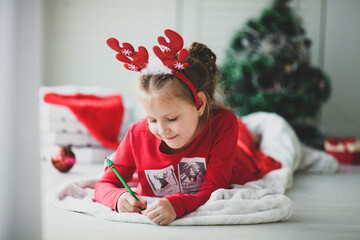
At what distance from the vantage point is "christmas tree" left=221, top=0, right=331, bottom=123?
2842 mm

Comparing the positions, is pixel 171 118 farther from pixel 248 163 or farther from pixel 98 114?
pixel 98 114

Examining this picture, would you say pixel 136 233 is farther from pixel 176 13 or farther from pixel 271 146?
pixel 176 13

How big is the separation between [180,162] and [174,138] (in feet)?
0.41

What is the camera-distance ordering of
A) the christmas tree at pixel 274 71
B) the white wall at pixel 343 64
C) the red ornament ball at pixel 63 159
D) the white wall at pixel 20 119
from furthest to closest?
the white wall at pixel 343 64, the christmas tree at pixel 274 71, the red ornament ball at pixel 63 159, the white wall at pixel 20 119

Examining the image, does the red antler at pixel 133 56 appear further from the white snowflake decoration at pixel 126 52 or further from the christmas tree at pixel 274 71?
the christmas tree at pixel 274 71

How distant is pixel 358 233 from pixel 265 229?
260mm

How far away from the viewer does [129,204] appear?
1.17 metres

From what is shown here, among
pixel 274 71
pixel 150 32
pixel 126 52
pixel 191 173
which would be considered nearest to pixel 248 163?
pixel 191 173

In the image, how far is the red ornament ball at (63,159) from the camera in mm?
1871

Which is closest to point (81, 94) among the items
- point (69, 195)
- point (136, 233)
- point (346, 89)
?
point (69, 195)

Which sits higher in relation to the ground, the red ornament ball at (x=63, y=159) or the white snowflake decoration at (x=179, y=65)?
the white snowflake decoration at (x=179, y=65)

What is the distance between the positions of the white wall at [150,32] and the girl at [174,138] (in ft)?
7.82

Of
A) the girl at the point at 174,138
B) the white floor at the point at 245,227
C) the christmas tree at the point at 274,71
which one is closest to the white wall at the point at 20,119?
the white floor at the point at 245,227

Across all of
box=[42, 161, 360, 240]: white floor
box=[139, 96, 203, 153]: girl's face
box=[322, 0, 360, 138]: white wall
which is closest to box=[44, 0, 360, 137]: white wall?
box=[322, 0, 360, 138]: white wall
